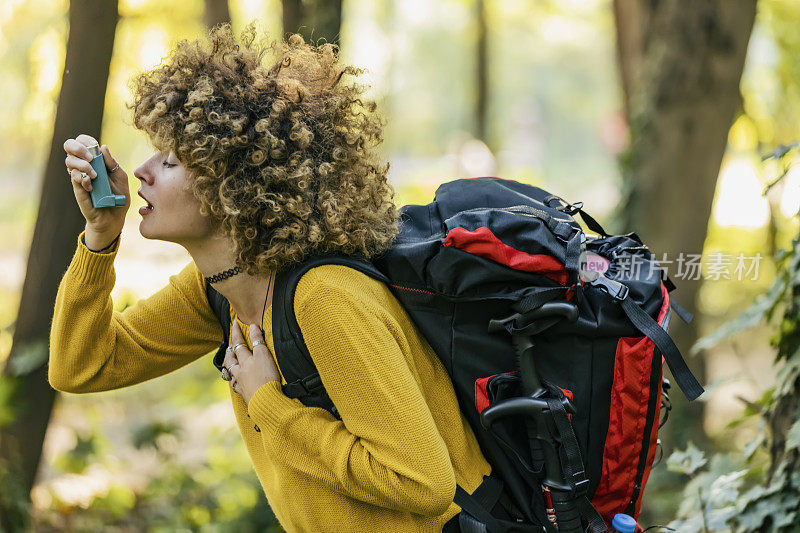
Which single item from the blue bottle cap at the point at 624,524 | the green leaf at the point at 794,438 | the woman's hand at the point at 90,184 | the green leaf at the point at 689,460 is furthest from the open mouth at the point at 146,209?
the green leaf at the point at 794,438

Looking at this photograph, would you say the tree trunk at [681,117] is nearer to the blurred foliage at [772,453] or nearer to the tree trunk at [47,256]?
the blurred foliage at [772,453]

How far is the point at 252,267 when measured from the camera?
1.93 meters

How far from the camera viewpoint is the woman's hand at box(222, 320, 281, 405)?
74.8 inches

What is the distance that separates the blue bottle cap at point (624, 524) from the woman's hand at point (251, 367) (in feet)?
3.20

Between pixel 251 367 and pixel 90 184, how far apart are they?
668 millimetres

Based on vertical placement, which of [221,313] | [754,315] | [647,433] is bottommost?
[647,433]

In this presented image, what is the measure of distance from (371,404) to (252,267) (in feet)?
1.67

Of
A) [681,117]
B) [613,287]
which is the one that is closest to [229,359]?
[613,287]

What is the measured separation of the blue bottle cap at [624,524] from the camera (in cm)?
187

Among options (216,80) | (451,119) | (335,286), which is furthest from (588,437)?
(451,119)

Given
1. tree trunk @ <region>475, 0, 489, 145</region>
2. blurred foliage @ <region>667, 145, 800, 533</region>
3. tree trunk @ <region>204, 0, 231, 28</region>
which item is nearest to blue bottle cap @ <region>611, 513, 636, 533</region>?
blurred foliage @ <region>667, 145, 800, 533</region>

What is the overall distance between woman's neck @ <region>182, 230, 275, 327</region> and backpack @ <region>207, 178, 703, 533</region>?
4.9 inches

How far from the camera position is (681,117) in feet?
16.8

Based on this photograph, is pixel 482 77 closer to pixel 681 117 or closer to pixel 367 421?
pixel 681 117
